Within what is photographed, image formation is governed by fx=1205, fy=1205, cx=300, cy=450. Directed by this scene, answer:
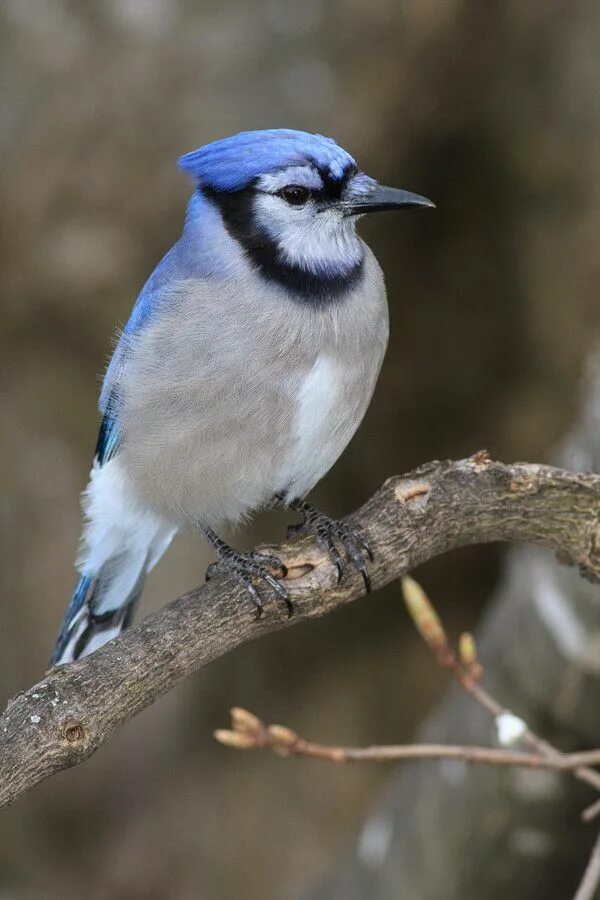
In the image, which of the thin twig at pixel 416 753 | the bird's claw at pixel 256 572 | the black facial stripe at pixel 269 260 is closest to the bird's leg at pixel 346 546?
the bird's claw at pixel 256 572

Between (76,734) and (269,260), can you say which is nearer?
(76,734)

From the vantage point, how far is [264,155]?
2.82 m

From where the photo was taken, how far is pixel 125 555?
134 inches

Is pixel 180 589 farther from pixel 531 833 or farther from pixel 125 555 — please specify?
pixel 531 833

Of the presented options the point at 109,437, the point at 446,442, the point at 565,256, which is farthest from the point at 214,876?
the point at 565,256

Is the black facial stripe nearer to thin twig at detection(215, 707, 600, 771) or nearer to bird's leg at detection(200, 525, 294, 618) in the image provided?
bird's leg at detection(200, 525, 294, 618)

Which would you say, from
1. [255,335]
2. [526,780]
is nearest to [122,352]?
[255,335]

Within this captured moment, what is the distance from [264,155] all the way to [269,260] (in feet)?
0.81

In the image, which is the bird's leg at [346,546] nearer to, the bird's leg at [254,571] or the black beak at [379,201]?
the bird's leg at [254,571]

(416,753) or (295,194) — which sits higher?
(295,194)

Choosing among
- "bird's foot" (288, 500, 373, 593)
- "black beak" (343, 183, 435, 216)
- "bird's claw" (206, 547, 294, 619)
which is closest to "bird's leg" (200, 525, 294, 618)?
"bird's claw" (206, 547, 294, 619)

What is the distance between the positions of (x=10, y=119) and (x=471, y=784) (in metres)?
Answer: 2.81

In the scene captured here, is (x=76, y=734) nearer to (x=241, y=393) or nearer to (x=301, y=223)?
(x=241, y=393)

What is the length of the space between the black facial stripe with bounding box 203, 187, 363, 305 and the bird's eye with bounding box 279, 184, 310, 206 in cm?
3
